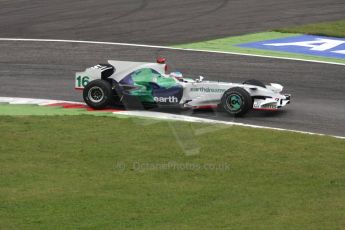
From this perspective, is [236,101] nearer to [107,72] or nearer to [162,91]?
[162,91]

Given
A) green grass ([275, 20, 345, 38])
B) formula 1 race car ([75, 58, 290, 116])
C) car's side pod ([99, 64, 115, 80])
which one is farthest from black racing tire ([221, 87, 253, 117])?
green grass ([275, 20, 345, 38])

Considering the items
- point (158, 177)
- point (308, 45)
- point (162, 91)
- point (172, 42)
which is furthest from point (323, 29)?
point (158, 177)

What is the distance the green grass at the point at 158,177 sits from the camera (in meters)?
13.5

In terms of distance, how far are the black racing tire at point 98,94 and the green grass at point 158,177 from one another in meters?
1.05

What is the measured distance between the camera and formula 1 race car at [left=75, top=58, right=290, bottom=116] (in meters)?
20.0

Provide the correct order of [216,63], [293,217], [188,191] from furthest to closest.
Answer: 1. [216,63]
2. [188,191]
3. [293,217]

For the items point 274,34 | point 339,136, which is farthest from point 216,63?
point 339,136

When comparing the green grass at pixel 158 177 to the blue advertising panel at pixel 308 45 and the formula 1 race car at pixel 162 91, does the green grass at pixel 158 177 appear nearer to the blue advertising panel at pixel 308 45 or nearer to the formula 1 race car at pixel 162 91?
the formula 1 race car at pixel 162 91

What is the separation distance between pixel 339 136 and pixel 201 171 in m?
4.11

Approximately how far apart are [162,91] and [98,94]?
1527 millimetres

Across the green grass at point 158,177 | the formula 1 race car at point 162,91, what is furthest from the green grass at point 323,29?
the green grass at point 158,177

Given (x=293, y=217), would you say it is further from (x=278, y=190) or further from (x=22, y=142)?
(x=22, y=142)

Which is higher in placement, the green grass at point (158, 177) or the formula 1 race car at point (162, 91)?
the formula 1 race car at point (162, 91)

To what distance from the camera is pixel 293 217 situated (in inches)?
530
